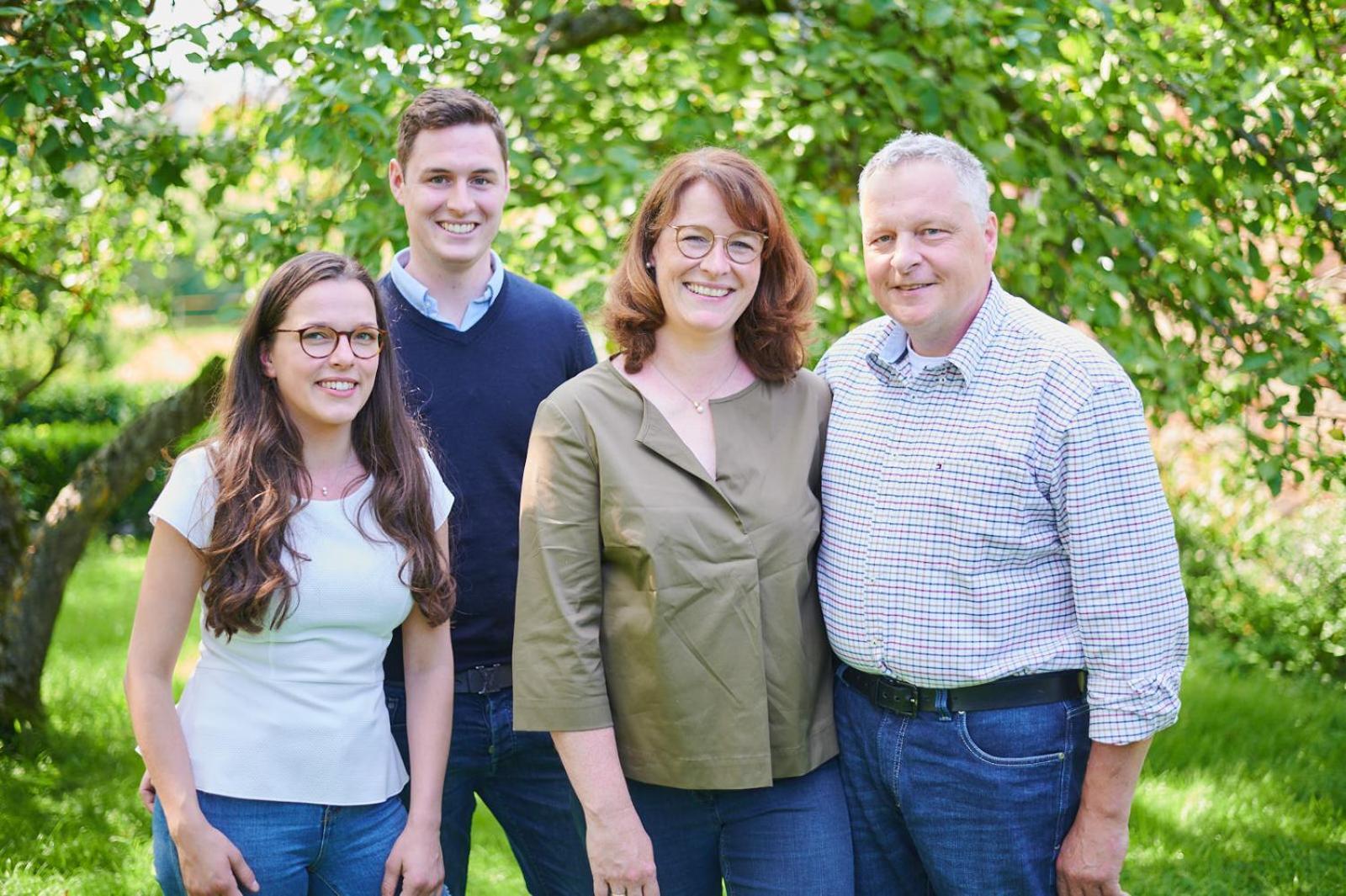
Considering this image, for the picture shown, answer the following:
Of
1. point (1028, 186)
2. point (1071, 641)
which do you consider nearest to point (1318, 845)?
point (1028, 186)

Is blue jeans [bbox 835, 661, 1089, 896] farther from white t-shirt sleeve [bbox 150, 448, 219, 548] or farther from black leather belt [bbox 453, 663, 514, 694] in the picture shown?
white t-shirt sleeve [bbox 150, 448, 219, 548]

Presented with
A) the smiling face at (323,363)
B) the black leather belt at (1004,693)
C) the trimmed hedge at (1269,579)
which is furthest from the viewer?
the trimmed hedge at (1269,579)

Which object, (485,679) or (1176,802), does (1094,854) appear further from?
(1176,802)

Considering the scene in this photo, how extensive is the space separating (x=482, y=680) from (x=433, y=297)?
89 cm

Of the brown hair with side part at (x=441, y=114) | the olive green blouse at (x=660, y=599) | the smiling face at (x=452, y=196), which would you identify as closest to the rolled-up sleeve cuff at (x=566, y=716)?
the olive green blouse at (x=660, y=599)

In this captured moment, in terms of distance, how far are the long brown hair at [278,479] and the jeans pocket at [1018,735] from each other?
106cm

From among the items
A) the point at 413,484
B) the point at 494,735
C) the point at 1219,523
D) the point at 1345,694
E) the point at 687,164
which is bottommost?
the point at 1345,694

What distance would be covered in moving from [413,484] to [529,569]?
0.98ft

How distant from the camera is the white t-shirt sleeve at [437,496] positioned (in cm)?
256

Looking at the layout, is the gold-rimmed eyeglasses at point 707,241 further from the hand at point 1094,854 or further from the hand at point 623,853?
the hand at point 1094,854

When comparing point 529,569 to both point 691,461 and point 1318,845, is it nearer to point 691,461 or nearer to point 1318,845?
point 691,461

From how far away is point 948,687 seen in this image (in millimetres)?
2373

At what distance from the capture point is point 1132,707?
2256 mm

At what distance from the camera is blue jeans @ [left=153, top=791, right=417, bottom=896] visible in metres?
2.31
